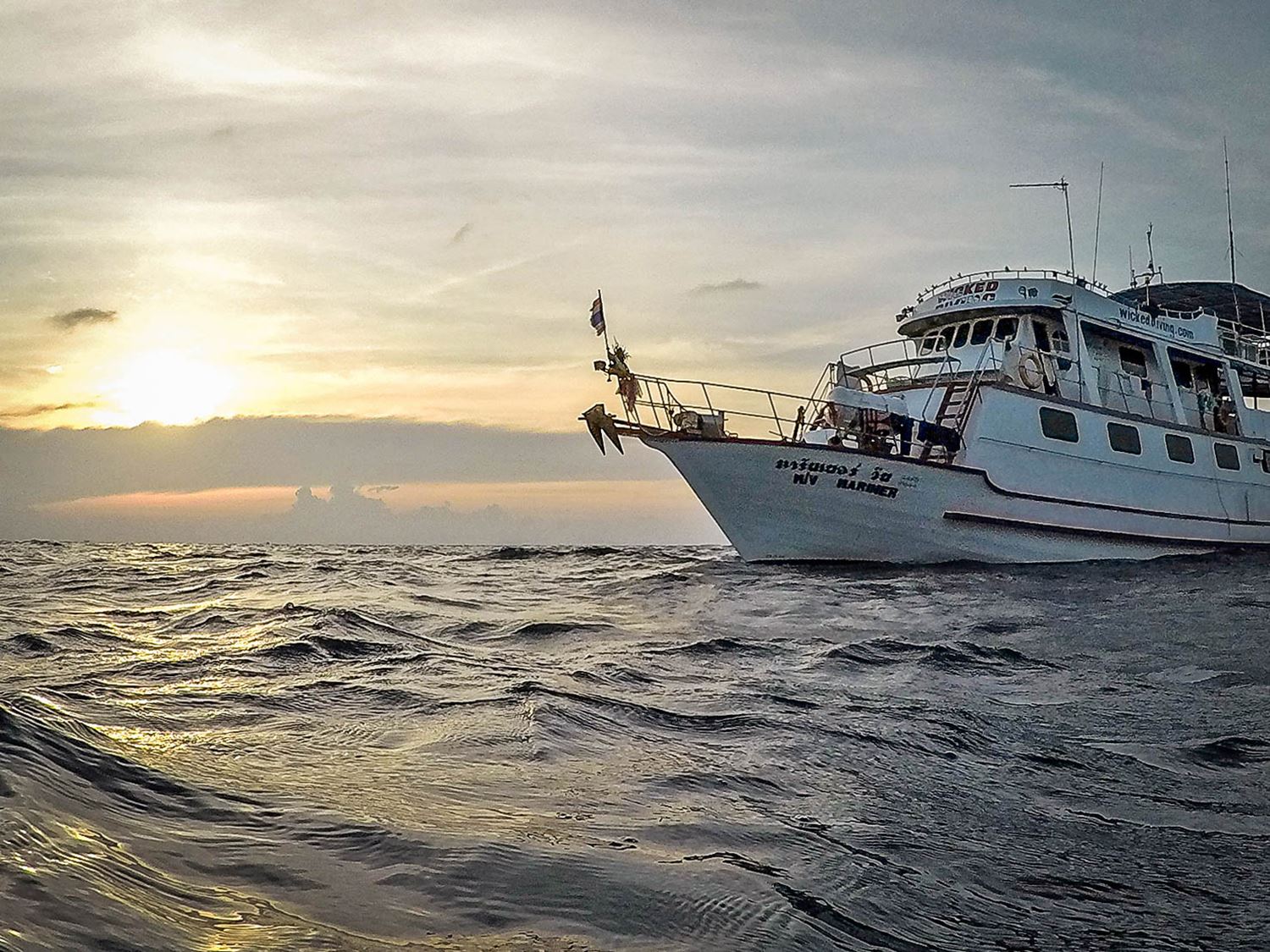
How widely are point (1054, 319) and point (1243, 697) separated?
18.4m

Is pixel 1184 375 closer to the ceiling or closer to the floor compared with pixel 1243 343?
closer to the floor

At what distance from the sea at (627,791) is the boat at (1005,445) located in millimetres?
9156

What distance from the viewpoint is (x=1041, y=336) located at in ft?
78.2

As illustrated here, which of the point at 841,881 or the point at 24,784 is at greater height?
the point at 24,784

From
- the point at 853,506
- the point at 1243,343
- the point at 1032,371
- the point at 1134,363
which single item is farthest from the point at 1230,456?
the point at 853,506

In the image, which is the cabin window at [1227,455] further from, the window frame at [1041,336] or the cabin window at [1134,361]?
the window frame at [1041,336]

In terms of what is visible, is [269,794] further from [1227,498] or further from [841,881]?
[1227,498]

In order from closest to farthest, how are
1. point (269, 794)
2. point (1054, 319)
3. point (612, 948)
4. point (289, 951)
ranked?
point (289, 951)
point (612, 948)
point (269, 794)
point (1054, 319)

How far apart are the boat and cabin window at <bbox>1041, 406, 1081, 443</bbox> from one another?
35 mm

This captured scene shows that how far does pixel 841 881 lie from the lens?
3340 millimetres

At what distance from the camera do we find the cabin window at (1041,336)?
23698mm

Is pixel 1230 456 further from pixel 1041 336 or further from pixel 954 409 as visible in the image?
pixel 954 409

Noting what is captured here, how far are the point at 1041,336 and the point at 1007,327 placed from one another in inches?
33.5

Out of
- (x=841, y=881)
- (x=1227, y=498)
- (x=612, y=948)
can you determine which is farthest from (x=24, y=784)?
(x=1227, y=498)
